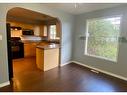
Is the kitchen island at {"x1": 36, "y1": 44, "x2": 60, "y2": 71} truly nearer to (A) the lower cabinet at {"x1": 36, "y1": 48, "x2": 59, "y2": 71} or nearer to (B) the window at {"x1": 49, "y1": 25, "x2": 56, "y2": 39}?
(A) the lower cabinet at {"x1": 36, "y1": 48, "x2": 59, "y2": 71}

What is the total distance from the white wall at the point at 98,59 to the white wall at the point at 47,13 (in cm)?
32

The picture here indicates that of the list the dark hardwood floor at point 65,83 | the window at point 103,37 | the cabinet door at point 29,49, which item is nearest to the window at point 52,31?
the cabinet door at point 29,49

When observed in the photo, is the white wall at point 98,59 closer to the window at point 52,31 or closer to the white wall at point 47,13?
the white wall at point 47,13

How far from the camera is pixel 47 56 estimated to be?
3561 mm

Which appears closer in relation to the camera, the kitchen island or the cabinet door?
the kitchen island

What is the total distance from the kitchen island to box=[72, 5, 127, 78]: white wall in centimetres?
104

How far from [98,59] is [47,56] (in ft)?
6.36

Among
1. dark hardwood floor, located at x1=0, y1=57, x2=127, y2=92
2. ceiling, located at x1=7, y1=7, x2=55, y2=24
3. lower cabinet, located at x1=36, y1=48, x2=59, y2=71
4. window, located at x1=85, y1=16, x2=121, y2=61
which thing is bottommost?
dark hardwood floor, located at x1=0, y1=57, x2=127, y2=92

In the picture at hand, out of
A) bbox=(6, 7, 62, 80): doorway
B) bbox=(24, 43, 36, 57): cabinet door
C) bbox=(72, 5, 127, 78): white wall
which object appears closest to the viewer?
bbox=(72, 5, 127, 78): white wall

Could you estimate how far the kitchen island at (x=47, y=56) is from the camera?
3.47m

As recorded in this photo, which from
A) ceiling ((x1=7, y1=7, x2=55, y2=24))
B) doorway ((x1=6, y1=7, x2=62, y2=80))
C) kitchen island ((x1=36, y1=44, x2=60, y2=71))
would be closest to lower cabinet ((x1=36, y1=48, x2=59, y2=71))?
kitchen island ((x1=36, y1=44, x2=60, y2=71))

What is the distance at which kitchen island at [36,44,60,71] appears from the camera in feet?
11.4

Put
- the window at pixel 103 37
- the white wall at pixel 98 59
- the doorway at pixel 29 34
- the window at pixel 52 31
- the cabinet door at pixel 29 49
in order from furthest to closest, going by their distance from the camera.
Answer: the window at pixel 52 31 → the cabinet door at pixel 29 49 → the doorway at pixel 29 34 → the window at pixel 103 37 → the white wall at pixel 98 59

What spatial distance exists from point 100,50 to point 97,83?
4.64ft
